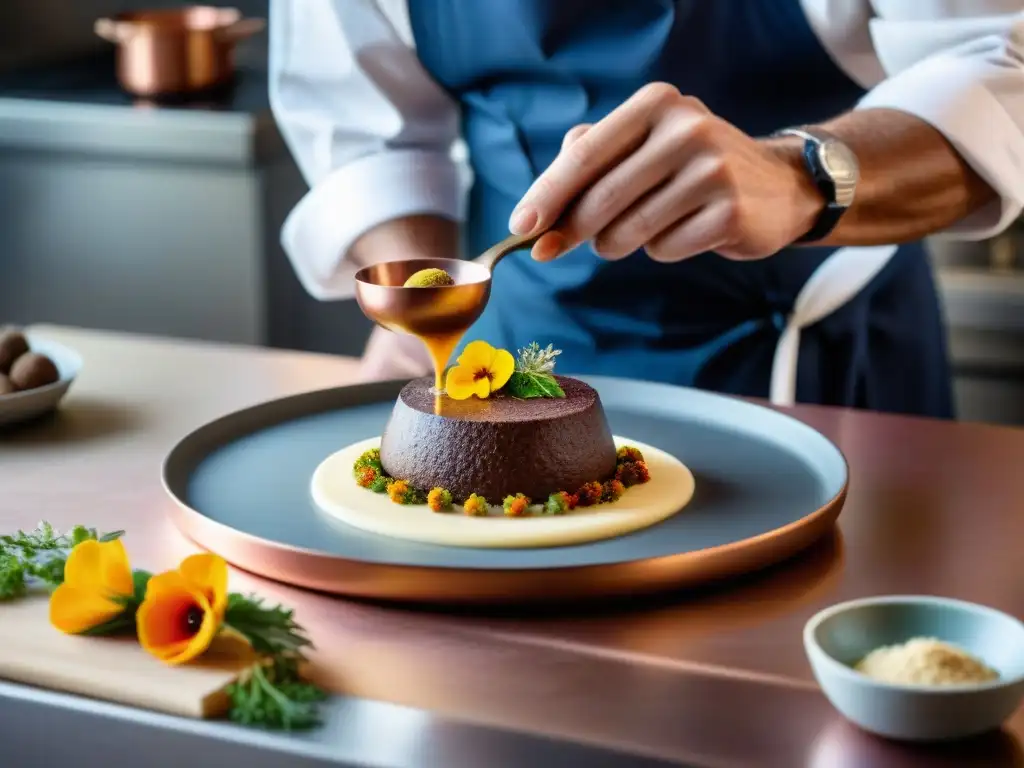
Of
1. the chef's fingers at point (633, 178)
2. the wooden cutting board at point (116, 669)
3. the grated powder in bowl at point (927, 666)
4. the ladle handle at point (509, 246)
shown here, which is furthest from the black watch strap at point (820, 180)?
the wooden cutting board at point (116, 669)

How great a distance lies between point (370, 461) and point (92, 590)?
35 cm

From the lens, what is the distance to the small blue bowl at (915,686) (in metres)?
0.75

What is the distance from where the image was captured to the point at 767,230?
1.31 meters

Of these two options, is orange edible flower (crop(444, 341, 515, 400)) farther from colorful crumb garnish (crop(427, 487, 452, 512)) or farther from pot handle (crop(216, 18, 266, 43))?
pot handle (crop(216, 18, 266, 43))

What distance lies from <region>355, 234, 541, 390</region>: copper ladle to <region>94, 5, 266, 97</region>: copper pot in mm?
1991

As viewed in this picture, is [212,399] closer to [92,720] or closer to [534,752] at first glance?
[92,720]

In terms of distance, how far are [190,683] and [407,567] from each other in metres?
0.17

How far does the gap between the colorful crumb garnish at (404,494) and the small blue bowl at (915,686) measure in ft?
1.31

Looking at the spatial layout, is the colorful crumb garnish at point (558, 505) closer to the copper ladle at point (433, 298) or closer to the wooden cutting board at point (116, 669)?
the copper ladle at point (433, 298)

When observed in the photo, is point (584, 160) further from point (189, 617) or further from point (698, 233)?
point (189, 617)

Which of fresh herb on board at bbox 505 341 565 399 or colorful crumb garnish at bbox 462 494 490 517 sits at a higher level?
fresh herb on board at bbox 505 341 565 399

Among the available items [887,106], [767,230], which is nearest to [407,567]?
[767,230]

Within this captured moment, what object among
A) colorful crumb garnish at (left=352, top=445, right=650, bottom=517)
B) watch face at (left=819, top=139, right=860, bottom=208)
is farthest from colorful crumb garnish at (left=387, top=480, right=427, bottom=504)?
watch face at (left=819, top=139, right=860, bottom=208)

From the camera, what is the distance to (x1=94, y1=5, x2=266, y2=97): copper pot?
120 inches
